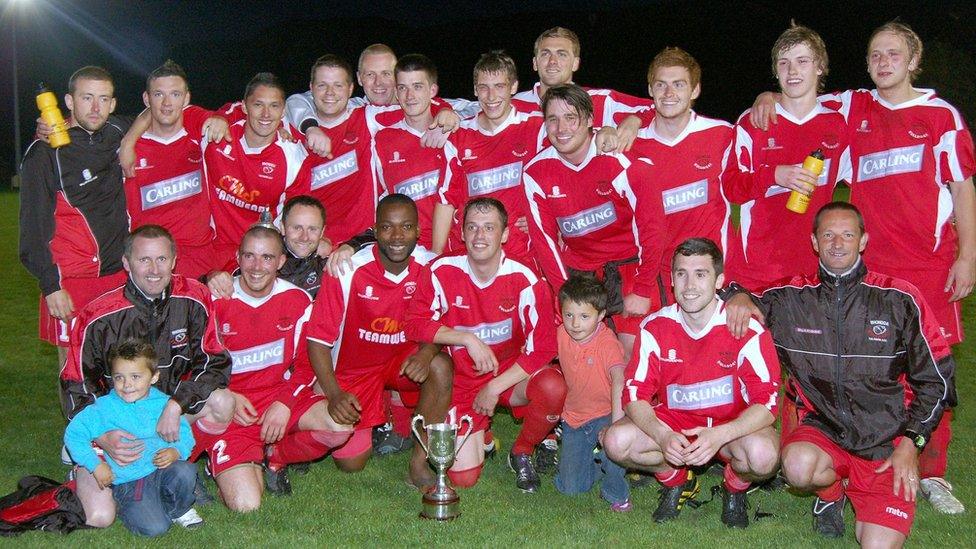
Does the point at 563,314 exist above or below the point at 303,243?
below

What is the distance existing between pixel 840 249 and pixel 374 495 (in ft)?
7.17

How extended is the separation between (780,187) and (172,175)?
9.96 ft

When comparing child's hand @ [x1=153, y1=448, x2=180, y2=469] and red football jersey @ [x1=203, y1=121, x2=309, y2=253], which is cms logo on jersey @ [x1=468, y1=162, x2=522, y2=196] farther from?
child's hand @ [x1=153, y1=448, x2=180, y2=469]

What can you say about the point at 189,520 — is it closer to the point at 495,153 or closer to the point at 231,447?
the point at 231,447

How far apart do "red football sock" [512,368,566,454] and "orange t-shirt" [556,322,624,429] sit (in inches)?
2.0

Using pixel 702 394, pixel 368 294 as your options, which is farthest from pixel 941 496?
pixel 368 294

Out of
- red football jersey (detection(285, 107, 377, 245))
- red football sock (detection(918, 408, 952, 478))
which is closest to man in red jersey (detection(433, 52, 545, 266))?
red football jersey (detection(285, 107, 377, 245))

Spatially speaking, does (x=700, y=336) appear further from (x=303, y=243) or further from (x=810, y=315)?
(x=303, y=243)

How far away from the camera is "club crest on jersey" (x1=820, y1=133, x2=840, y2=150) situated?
426 cm

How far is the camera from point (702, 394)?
147 inches

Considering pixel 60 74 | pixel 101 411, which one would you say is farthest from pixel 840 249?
pixel 60 74

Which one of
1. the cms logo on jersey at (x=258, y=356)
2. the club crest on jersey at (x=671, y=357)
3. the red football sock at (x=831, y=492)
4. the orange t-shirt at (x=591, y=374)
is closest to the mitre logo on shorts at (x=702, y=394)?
the club crest on jersey at (x=671, y=357)

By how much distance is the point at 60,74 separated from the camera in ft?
95.7

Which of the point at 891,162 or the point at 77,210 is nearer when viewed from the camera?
the point at 891,162
